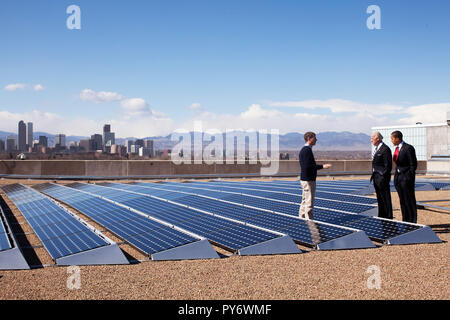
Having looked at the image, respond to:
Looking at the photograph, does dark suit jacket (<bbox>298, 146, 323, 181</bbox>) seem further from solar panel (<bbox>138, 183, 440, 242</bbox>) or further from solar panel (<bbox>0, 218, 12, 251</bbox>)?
solar panel (<bbox>0, 218, 12, 251</bbox>)

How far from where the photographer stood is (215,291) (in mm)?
6316

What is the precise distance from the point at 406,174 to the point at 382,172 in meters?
0.55

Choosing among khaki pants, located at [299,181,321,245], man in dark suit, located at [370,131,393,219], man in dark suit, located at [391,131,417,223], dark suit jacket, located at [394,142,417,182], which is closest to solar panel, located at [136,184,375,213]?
man in dark suit, located at [370,131,393,219]

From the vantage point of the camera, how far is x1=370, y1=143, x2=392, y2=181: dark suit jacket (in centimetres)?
1065

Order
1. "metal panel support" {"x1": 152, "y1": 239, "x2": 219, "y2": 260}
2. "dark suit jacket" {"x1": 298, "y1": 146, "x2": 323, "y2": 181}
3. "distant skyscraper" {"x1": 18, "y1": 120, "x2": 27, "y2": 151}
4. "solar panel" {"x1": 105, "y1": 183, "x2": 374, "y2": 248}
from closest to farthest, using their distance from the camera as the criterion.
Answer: "metal panel support" {"x1": 152, "y1": 239, "x2": 219, "y2": 260} < "solar panel" {"x1": 105, "y1": 183, "x2": 374, "y2": 248} < "dark suit jacket" {"x1": 298, "y1": 146, "x2": 323, "y2": 181} < "distant skyscraper" {"x1": 18, "y1": 120, "x2": 27, "y2": 151}

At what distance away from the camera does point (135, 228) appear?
985 centimetres

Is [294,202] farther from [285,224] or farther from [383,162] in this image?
[285,224]

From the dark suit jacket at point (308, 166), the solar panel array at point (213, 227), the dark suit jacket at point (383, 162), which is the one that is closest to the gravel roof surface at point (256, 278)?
the solar panel array at point (213, 227)

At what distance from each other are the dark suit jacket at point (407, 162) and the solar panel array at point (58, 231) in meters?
6.98

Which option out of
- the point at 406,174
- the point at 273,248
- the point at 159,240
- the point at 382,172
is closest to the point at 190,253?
the point at 159,240

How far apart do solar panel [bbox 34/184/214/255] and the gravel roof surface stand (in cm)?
33
